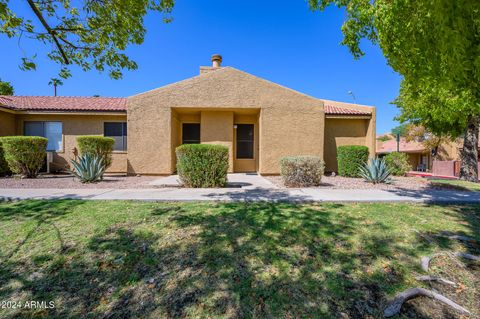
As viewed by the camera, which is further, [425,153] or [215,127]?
[425,153]

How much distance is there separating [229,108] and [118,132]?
7017 millimetres

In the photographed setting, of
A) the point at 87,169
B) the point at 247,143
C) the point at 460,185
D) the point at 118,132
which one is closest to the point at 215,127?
the point at 247,143

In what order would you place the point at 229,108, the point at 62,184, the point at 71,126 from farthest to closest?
1. the point at 71,126
2. the point at 229,108
3. the point at 62,184

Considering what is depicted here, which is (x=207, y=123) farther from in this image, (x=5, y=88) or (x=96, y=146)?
(x=5, y=88)

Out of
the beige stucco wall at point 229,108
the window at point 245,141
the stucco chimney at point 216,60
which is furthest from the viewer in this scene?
the stucco chimney at point 216,60

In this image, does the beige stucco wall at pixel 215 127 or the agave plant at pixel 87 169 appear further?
the beige stucco wall at pixel 215 127

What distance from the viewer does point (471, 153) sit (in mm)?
13766

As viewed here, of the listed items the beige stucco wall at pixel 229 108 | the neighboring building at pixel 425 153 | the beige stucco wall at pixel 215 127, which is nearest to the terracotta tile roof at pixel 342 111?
the beige stucco wall at pixel 229 108

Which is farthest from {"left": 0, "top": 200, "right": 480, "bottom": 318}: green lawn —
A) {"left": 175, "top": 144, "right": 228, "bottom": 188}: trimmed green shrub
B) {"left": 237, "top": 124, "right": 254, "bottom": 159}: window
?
{"left": 237, "top": 124, "right": 254, "bottom": 159}: window

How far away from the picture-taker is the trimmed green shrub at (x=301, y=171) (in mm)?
8164

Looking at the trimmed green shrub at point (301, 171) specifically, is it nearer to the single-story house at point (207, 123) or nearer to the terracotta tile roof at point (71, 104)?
the single-story house at point (207, 123)

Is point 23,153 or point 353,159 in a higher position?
point 23,153

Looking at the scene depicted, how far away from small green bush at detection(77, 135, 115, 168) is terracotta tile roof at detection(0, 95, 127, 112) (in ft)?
→ 7.91

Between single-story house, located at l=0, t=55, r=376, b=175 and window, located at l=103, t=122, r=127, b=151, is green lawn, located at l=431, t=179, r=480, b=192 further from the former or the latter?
window, located at l=103, t=122, r=127, b=151
